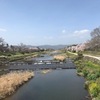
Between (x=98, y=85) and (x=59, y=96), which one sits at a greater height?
(x=98, y=85)

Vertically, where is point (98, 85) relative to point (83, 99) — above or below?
above

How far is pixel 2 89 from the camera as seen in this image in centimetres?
2664

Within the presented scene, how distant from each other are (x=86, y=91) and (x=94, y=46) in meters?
72.3

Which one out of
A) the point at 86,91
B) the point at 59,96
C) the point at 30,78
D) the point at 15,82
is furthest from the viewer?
the point at 30,78

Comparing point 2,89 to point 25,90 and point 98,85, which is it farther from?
point 98,85

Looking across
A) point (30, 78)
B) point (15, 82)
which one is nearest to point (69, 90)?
point (15, 82)

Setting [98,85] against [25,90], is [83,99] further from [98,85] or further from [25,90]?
[25,90]

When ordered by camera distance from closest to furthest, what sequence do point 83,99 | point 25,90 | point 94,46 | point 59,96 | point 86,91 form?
point 83,99 < point 59,96 < point 86,91 < point 25,90 < point 94,46

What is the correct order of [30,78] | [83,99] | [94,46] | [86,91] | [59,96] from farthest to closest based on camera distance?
[94,46] < [30,78] < [86,91] < [59,96] < [83,99]

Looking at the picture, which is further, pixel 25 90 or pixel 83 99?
pixel 25 90

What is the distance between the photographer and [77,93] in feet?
87.4

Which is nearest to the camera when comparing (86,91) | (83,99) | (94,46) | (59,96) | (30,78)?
(83,99)

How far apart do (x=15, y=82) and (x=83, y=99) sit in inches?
493

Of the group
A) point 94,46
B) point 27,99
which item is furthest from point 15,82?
point 94,46
